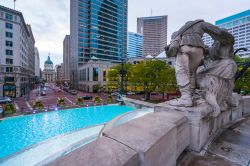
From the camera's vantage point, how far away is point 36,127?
13945 mm

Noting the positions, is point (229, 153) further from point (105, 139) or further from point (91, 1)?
point (91, 1)

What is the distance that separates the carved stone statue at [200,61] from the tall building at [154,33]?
5739 inches

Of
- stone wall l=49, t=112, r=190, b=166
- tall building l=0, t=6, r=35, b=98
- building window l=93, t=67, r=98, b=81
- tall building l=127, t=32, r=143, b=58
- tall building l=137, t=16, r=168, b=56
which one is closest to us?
stone wall l=49, t=112, r=190, b=166

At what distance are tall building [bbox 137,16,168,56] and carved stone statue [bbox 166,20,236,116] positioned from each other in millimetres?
145782

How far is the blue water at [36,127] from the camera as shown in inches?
420

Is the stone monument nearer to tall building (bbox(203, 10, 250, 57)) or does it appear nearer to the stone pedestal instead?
the stone pedestal

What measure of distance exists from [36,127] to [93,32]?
6112cm

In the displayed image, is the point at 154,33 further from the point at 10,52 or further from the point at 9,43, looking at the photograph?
the point at 10,52

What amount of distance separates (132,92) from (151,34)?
405 feet

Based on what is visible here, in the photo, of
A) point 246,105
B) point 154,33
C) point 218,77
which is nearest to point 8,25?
point 218,77

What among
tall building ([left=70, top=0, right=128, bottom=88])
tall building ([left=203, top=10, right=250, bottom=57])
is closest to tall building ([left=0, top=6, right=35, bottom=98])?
tall building ([left=70, top=0, right=128, bottom=88])

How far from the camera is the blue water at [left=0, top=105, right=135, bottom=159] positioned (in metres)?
10.7

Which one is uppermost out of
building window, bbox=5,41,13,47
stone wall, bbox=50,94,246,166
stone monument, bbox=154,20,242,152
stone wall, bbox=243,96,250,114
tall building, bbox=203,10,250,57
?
tall building, bbox=203,10,250,57

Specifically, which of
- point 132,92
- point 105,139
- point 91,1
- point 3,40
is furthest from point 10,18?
point 105,139
